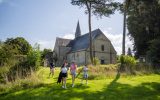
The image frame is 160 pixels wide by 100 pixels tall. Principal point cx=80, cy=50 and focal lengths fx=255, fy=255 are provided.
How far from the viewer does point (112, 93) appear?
18375 millimetres

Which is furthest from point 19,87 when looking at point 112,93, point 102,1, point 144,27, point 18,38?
point 18,38

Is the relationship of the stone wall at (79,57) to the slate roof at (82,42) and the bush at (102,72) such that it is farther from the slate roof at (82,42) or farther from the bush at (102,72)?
the bush at (102,72)

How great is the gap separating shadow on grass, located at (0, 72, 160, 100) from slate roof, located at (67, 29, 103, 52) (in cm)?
4153

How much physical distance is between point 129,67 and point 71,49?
1598 inches

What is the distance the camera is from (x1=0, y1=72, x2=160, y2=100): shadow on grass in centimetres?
1666

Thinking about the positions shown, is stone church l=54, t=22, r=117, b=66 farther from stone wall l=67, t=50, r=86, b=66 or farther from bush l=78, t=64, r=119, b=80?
bush l=78, t=64, r=119, b=80

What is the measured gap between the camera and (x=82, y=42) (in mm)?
65312

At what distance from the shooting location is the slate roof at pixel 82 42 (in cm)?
6266

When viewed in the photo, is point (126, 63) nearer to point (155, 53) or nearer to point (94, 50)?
point (155, 53)

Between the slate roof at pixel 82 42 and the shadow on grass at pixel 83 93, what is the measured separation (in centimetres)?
4153

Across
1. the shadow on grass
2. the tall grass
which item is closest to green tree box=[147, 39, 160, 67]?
the shadow on grass

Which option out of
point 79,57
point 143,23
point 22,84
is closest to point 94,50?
point 79,57

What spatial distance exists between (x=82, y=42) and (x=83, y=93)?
1885 inches

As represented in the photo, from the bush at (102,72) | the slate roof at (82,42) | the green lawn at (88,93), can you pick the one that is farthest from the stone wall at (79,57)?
the green lawn at (88,93)
